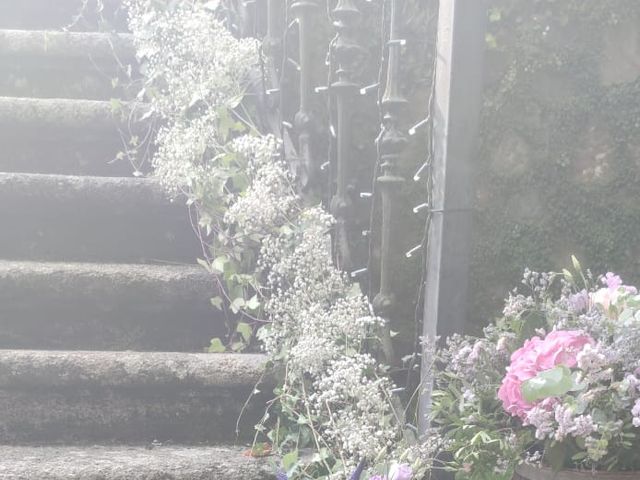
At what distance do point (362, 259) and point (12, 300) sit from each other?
0.92 meters

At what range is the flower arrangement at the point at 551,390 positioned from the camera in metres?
1.02

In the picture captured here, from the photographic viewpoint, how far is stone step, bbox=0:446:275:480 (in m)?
1.59

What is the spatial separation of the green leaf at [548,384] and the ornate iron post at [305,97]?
→ 108 cm

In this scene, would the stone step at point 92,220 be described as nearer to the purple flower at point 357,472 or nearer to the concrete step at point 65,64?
the concrete step at point 65,64

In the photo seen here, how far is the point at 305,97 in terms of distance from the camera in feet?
Answer: 6.49

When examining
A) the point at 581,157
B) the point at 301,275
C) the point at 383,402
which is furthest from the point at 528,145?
the point at 383,402

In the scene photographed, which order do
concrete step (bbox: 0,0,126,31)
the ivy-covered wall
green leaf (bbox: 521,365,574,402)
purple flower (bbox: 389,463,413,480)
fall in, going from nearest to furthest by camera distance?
green leaf (bbox: 521,365,574,402), purple flower (bbox: 389,463,413,480), the ivy-covered wall, concrete step (bbox: 0,0,126,31)

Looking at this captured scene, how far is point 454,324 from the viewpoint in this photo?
1.38 metres

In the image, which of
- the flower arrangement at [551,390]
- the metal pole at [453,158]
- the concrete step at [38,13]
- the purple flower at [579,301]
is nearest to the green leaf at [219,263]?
the metal pole at [453,158]

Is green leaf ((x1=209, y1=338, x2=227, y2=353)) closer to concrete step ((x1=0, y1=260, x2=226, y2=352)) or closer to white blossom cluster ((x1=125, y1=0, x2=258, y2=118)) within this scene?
concrete step ((x1=0, y1=260, x2=226, y2=352))

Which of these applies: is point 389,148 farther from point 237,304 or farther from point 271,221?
point 237,304

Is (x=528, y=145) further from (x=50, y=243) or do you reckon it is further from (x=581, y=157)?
(x=50, y=243)

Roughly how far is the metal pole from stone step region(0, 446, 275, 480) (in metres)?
0.46

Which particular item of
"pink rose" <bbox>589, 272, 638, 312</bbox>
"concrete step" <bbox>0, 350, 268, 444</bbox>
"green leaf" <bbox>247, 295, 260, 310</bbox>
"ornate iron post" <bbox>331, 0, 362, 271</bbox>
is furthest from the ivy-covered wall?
"pink rose" <bbox>589, 272, 638, 312</bbox>
